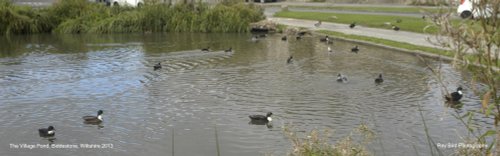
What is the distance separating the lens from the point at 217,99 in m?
15.3

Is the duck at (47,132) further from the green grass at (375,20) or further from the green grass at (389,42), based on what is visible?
the green grass at (375,20)

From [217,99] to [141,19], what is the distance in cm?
2372

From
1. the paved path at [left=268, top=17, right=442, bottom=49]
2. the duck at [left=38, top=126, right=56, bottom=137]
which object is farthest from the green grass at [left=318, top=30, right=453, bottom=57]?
the duck at [left=38, top=126, right=56, bottom=137]

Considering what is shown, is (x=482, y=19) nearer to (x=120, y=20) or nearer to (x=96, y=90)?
(x=96, y=90)

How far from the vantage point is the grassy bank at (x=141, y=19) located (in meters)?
37.2

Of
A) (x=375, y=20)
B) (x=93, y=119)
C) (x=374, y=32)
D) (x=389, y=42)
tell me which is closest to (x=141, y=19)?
(x=375, y=20)

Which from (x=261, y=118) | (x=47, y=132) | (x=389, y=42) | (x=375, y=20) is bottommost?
(x=47, y=132)

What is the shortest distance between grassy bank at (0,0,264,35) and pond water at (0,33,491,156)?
10.3 m

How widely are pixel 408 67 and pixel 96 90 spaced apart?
1005 cm

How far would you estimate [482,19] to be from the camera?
13.2 feet

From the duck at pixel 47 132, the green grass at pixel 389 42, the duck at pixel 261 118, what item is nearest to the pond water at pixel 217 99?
the duck at pixel 47 132

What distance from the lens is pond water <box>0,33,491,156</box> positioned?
11.4m

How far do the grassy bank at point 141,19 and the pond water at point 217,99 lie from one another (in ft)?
33.8

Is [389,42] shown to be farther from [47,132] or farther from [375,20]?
[47,132]
